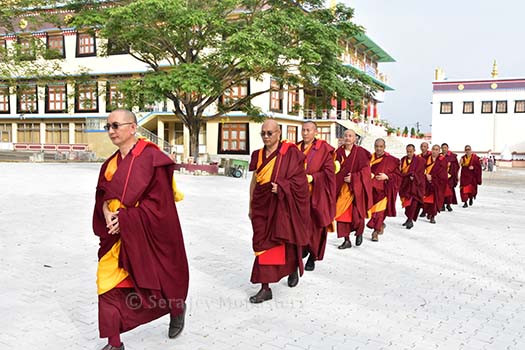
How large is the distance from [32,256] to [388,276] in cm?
432

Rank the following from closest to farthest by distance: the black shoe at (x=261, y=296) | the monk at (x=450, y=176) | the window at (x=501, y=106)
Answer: the black shoe at (x=261, y=296) < the monk at (x=450, y=176) < the window at (x=501, y=106)

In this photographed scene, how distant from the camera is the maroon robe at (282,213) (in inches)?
193

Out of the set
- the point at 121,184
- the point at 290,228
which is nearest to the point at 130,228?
the point at 121,184

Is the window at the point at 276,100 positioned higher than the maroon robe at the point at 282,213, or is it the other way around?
the window at the point at 276,100

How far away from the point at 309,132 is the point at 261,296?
2098 millimetres

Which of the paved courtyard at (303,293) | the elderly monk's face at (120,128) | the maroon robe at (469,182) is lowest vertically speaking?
the paved courtyard at (303,293)

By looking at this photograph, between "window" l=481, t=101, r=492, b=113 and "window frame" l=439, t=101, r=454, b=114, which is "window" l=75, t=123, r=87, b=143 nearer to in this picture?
"window frame" l=439, t=101, r=454, b=114

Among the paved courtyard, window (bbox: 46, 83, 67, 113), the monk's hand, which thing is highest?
window (bbox: 46, 83, 67, 113)

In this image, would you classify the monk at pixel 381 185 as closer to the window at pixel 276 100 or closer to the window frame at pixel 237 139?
the window frame at pixel 237 139

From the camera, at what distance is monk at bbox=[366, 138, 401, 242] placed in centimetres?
823

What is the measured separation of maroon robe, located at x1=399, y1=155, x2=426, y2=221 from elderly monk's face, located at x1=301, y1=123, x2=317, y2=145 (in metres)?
4.42

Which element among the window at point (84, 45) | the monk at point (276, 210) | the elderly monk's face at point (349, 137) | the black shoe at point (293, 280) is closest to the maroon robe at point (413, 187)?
the elderly monk's face at point (349, 137)

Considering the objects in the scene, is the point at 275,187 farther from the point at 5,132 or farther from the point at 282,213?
the point at 5,132

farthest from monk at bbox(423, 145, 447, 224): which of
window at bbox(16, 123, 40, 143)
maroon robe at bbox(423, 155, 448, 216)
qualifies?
window at bbox(16, 123, 40, 143)
